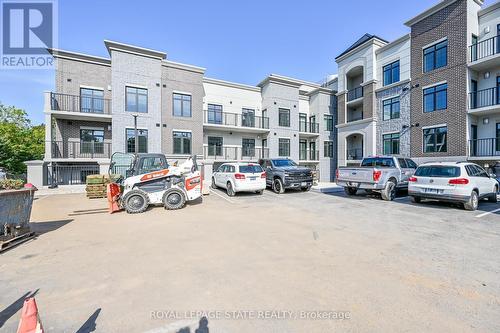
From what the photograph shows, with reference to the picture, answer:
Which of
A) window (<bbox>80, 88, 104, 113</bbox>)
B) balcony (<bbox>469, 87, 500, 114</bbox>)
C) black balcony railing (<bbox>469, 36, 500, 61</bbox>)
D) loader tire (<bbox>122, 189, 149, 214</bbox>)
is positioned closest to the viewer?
loader tire (<bbox>122, 189, 149, 214</bbox>)

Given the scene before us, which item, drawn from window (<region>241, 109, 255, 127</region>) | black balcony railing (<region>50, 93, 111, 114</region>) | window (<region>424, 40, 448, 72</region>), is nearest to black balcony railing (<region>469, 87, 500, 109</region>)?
window (<region>424, 40, 448, 72</region>)

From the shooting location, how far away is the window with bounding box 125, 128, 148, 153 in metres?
16.9

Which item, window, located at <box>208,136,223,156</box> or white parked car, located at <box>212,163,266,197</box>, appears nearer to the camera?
white parked car, located at <box>212,163,266,197</box>

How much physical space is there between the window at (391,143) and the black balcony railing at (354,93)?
16.2ft

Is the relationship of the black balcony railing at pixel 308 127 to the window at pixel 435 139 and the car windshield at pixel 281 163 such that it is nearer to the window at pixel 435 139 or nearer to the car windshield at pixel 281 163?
the window at pixel 435 139

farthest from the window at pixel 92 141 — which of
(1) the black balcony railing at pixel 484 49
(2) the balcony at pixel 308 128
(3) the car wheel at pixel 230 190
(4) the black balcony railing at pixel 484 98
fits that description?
(1) the black balcony railing at pixel 484 49

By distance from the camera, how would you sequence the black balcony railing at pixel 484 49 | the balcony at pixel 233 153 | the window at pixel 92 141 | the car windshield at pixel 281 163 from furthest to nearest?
the balcony at pixel 233 153 → the window at pixel 92 141 → the car windshield at pixel 281 163 → the black balcony railing at pixel 484 49

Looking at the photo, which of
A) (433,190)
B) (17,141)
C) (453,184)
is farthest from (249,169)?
(17,141)

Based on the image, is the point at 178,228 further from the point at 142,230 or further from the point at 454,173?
the point at 454,173

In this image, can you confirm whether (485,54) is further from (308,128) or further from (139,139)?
(139,139)

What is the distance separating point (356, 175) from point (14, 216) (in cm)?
1221

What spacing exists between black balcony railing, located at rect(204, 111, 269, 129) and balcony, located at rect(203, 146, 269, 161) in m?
2.27

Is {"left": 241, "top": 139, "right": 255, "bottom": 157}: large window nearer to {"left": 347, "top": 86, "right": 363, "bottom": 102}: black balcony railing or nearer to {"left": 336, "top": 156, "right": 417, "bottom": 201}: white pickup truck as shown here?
{"left": 347, "top": 86, "right": 363, "bottom": 102}: black balcony railing

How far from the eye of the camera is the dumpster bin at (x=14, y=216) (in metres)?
4.92
